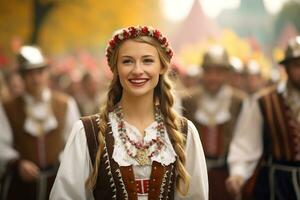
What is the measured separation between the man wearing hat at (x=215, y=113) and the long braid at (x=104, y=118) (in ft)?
12.2

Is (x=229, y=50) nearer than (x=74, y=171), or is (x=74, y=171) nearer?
(x=74, y=171)

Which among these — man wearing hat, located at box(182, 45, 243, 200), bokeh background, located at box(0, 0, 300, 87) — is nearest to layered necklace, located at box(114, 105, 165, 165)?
man wearing hat, located at box(182, 45, 243, 200)

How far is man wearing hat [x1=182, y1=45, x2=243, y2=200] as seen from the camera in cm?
736

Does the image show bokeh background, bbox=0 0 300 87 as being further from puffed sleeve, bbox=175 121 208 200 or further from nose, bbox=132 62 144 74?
nose, bbox=132 62 144 74

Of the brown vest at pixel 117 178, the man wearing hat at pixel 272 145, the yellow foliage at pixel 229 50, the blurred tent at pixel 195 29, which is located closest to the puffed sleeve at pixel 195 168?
the brown vest at pixel 117 178

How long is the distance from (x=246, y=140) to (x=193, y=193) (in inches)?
75.0

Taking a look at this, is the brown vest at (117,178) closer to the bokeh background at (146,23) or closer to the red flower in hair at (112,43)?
the red flower in hair at (112,43)

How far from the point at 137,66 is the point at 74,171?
0.62 metres

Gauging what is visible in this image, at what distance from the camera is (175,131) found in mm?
3508

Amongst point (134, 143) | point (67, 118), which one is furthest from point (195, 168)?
point (67, 118)

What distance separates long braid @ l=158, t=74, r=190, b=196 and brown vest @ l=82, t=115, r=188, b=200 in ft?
0.21

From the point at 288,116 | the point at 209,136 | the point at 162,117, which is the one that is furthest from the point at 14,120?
the point at 162,117

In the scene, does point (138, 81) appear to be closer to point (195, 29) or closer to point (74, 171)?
point (74, 171)

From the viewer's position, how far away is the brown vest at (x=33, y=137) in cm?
657
